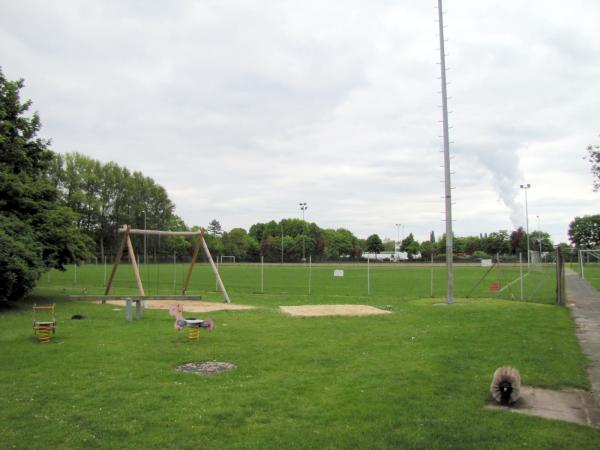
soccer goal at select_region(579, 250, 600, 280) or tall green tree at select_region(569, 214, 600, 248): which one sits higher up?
tall green tree at select_region(569, 214, 600, 248)

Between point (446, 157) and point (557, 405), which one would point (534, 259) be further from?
point (557, 405)

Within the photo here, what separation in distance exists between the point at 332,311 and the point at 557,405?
34.4 ft

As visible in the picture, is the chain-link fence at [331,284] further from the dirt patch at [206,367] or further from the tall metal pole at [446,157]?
the dirt patch at [206,367]

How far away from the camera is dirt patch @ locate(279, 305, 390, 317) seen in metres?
16.0

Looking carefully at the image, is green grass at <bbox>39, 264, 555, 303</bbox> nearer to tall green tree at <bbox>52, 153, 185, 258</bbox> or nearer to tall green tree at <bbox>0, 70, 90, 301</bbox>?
tall green tree at <bbox>0, 70, 90, 301</bbox>

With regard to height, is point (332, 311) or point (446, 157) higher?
point (446, 157)

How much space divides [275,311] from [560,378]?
10.4 meters

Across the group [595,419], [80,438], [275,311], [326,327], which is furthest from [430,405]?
[275,311]

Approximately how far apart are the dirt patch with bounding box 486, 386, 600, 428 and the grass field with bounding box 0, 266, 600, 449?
30 centimetres

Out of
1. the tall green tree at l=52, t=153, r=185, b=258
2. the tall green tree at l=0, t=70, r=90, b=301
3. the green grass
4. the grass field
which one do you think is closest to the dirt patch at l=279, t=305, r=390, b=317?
the grass field

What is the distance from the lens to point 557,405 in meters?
6.61

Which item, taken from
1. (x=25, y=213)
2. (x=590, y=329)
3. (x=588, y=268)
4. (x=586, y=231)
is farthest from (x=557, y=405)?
(x=586, y=231)

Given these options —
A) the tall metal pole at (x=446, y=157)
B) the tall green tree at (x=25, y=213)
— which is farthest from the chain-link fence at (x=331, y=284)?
the tall green tree at (x=25, y=213)

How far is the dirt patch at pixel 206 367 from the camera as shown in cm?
833
